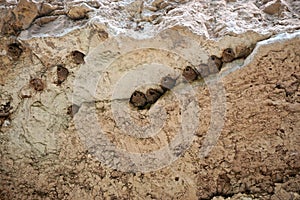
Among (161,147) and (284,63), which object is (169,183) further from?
(284,63)

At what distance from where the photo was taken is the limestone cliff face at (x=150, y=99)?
1.00 metres

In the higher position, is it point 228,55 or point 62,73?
point 228,55

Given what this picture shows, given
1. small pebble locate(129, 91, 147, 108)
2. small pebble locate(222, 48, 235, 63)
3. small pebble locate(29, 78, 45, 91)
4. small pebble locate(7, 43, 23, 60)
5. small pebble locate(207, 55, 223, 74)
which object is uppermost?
small pebble locate(222, 48, 235, 63)

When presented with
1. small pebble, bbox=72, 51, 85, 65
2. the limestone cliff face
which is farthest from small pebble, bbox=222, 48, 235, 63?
small pebble, bbox=72, 51, 85, 65

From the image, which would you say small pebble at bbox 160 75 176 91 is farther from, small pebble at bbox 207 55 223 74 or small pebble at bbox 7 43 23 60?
small pebble at bbox 7 43 23 60

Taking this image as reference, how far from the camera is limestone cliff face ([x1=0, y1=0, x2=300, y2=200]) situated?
39.2 inches

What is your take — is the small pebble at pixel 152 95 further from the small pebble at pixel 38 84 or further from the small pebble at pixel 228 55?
the small pebble at pixel 38 84

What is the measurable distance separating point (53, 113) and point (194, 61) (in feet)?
1.67

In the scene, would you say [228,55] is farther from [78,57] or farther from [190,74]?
[78,57]

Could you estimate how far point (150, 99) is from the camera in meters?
1.09

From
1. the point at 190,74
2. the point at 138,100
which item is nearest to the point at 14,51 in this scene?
the point at 138,100

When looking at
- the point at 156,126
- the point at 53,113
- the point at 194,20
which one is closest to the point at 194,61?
the point at 194,20

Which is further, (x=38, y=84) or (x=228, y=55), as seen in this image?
→ (x=38, y=84)

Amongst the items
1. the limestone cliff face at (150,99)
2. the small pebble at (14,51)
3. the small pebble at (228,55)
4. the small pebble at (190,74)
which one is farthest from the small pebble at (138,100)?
the small pebble at (14,51)
